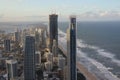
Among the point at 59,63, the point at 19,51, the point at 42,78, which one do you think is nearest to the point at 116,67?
the point at 59,63

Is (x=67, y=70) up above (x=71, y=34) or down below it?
below

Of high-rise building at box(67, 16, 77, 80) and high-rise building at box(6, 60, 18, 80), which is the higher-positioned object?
high-rise building at box(67, 16, 77, 80)

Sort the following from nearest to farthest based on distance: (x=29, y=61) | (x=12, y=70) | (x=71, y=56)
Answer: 1. (x=71, y=56)
2. (x=29, y=61)
3. (x=12, y=70)

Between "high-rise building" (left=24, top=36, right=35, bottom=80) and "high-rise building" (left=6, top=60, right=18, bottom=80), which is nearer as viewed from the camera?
"high-rise building" (left=24, top=36, right=35, bottom=80)

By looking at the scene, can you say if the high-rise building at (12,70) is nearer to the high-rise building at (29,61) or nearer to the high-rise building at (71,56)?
the high-rise building at (29,61)

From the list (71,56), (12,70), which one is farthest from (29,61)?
(71,56)

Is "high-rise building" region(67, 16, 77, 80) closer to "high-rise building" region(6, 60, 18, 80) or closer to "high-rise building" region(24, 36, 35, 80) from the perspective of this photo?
"high-rise building" region(24, 36, 35, 80)

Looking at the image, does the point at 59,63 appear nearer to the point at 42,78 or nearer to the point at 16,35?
the point at 42,78

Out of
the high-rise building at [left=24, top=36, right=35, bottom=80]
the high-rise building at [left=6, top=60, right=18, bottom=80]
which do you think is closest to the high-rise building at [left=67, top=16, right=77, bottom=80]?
the high-rise building at [left=24, top=36, right=35, bottom=80]

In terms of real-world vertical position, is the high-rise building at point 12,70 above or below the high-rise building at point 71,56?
below

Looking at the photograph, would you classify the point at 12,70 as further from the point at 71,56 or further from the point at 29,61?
the point at 71,56

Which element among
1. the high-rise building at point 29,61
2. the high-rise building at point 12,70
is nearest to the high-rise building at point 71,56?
the high-rise building at point 29,61
